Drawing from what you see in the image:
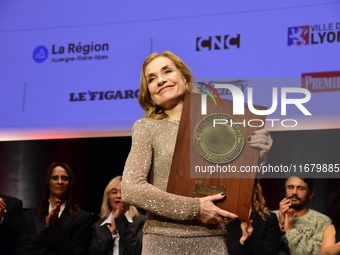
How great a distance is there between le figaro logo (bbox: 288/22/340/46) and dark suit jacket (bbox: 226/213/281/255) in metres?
1.27

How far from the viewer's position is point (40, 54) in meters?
4.79

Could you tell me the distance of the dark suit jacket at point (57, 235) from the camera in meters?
4.21

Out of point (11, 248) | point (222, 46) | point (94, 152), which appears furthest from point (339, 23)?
point (11, 248)

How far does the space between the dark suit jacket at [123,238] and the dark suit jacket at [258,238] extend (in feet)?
2.39

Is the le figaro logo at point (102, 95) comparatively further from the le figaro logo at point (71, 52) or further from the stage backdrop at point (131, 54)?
the le figaro logo at point (71, 52)

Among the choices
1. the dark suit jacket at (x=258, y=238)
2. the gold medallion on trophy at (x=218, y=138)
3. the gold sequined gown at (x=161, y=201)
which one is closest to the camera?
the gold sequined gown at (x=161, y=201)

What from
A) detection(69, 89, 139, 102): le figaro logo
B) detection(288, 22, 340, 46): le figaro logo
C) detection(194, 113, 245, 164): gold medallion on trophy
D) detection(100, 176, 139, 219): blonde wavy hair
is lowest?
detection(100, 176, 139, 219): blonde wavy hair

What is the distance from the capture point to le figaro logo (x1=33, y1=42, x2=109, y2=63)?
4609 millimetres

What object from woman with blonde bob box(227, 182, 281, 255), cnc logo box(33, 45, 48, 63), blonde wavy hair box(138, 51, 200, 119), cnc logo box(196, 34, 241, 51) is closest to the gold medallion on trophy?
blonde wavy hair box(138, 51, 200, 119)

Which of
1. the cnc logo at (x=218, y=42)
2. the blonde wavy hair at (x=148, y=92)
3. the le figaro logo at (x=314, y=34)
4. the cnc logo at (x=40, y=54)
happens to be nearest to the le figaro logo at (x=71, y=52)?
the cnc logo at (x=40, y=54)

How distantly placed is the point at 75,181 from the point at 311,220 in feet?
6.42

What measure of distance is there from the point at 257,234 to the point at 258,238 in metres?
0.04

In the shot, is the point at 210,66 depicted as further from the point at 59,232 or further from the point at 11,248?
the point at 11,248

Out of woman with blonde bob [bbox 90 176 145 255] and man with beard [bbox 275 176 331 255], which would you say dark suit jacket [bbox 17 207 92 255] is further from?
man with beard [bbox 275 176 331 255]
